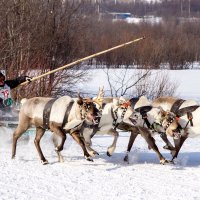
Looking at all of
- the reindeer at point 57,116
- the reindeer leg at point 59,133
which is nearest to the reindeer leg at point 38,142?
the reindeer at point 57,116

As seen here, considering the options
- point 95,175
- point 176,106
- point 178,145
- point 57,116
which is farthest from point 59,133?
point 176,106

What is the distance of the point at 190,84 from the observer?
1350 inches

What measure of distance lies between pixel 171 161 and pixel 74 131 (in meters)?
1.69

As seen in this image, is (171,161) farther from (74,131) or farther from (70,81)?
(70,81)

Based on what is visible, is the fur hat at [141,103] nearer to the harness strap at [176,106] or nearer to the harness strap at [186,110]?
the harness strap at [176,106]

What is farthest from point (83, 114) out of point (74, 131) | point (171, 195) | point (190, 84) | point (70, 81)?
point (190, 84)

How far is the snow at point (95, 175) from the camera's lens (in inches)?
281

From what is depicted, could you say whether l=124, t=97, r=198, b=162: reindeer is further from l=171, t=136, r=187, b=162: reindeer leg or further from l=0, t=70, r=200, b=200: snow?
l=0, t=70, r=200, b=200: snow

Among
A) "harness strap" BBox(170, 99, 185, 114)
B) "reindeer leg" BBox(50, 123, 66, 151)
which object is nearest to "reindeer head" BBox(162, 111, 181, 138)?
"harness strap" BBox(170, 99, 185, 114)

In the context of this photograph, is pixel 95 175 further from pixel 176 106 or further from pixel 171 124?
pixel 176 106

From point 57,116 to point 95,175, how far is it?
143cm

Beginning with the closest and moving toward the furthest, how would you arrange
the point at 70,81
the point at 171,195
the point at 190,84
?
1. the point at 171,195
2. the point at 70,81
3. the point at 190,84

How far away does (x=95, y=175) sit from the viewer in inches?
324

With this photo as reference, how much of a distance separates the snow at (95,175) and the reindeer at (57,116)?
1.43 feet
